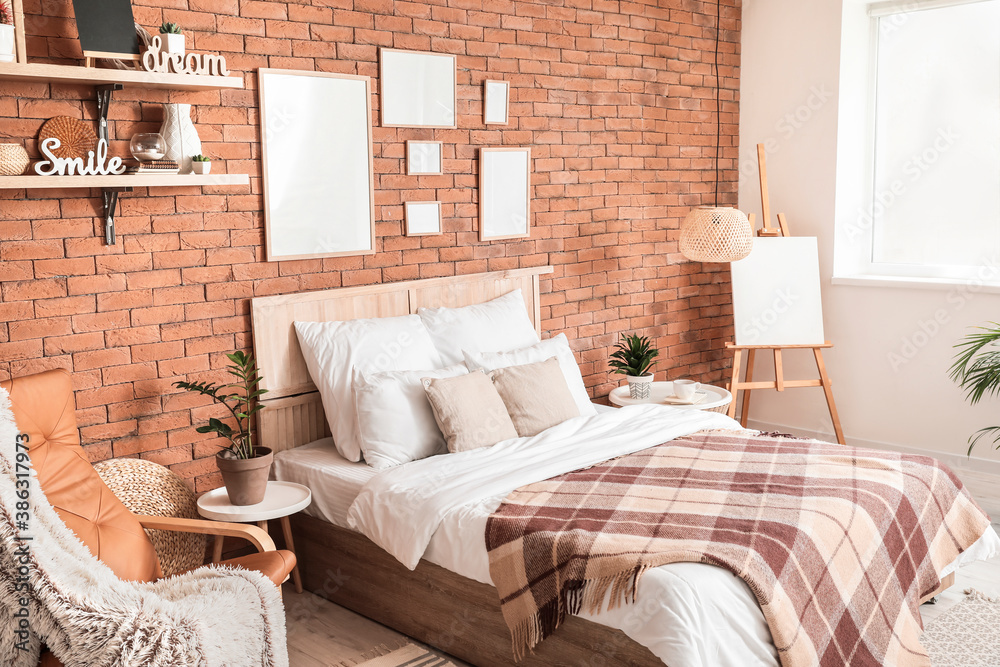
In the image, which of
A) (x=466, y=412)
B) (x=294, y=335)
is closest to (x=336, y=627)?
(x=466, y=412)

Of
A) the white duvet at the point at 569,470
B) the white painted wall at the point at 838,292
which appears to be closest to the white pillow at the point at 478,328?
the white duvet at the point at 569,470

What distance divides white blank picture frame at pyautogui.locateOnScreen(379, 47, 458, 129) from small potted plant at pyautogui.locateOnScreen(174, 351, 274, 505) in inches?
48.2

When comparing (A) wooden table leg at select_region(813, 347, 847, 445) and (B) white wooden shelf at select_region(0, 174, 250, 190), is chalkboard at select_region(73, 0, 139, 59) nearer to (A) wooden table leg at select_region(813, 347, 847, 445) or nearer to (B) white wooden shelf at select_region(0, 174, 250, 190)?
(B) white wooden shelf at select_region(0, 174, 250, 190)

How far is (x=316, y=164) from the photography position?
11.4ft

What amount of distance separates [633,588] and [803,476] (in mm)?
995

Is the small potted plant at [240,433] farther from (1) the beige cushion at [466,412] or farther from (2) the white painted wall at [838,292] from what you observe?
(2) the white painted wall at [838,292]

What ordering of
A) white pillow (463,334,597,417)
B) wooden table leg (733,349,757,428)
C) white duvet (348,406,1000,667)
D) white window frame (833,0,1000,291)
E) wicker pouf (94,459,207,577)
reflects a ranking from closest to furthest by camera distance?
white duvet (348,406,1000,667) < wicker pouf (94,459,207,577) < white pillow (463,334,597,417) < white window frame (833,0,1000,291) < wooden table leg (733,349,757,428)

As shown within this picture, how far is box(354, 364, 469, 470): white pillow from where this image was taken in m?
3.21

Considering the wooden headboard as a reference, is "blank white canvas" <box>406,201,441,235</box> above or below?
above

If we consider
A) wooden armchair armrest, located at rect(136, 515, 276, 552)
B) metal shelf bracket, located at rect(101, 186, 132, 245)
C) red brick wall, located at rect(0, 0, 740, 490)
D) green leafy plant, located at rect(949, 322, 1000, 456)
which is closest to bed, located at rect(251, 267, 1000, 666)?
red brick wall, located at rect(0, 0, 740, 490)

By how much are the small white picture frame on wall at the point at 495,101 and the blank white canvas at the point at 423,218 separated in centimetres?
51

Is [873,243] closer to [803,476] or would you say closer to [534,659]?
[803,476]

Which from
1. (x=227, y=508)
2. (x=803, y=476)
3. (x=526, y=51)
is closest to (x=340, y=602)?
(x=227, y=508)

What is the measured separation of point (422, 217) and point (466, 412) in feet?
3.37
